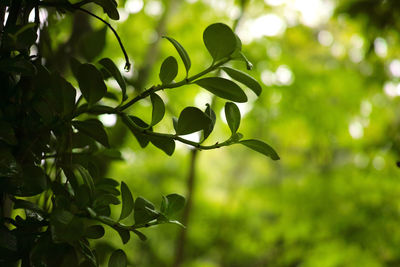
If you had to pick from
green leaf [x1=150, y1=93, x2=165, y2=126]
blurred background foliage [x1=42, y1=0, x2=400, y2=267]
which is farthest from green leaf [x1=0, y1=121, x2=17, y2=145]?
blurred background foliage [x1=42, y1=0, x2=400, y2=267]

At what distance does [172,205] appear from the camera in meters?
0.32

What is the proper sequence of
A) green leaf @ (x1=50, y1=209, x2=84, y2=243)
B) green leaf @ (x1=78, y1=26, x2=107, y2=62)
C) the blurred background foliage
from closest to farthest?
green leaf @ (x1=50, y1=209, x2=84, y2=243)
green leaf @ (x1=78, y1=26, x2=107, y2=62)
the blurred background foliage

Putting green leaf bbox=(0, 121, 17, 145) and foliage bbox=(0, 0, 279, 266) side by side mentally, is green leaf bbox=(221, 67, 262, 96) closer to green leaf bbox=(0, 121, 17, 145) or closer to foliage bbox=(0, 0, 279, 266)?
foliage bbox=(0, 0, 279, 266)

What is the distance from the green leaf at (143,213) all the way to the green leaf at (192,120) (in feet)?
0.22

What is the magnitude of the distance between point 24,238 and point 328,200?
1613 mm

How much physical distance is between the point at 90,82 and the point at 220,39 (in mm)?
100

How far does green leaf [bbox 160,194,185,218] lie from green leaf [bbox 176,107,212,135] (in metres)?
0.06

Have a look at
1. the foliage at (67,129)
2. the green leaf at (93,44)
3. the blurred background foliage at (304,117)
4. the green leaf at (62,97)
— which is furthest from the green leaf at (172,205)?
the blurred background foliage at (304,117)

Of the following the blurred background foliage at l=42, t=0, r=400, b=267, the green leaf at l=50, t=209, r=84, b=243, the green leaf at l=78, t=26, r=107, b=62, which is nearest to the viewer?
the green leaf at l=50, t=209, r=84, b=243

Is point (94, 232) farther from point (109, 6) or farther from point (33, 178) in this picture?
point (109, 6)

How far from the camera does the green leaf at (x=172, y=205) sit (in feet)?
1.00

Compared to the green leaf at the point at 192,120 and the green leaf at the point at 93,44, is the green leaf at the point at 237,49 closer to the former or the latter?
the green leaf at the point at 192,120

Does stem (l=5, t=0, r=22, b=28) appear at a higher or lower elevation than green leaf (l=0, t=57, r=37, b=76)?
higher

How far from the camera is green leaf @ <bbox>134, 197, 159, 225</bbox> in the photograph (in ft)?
0.96
